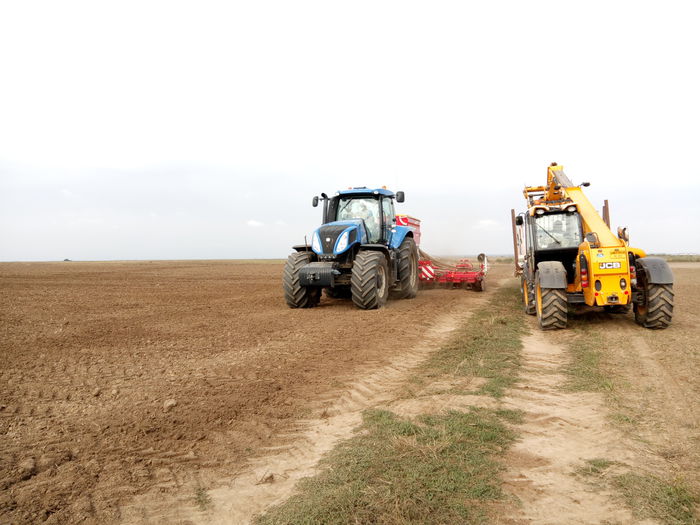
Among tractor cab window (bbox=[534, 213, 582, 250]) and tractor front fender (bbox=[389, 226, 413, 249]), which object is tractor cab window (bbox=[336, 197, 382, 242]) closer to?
tractor front fender (bbox=[389, 226, 413, 249])

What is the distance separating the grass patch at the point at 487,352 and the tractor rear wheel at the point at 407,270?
9.24 feet

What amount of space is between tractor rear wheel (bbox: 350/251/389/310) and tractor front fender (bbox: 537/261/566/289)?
Result: 3383 millimetres

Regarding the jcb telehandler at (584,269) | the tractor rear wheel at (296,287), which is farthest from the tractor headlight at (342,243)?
the jcb telehandler at (584,269)

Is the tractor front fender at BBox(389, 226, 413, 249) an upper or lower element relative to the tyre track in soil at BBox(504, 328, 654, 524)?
upper

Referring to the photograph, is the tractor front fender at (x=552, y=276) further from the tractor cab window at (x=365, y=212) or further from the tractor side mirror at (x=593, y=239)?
the tractor cab window at (x=365, y=212)

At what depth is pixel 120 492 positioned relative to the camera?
3.12 m

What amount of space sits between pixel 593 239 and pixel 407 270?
503 cm

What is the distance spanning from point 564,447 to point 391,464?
4.62 feet

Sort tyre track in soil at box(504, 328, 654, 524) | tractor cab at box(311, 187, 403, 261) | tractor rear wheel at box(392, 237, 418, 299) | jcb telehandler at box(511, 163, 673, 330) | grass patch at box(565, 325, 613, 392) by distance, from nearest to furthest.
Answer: tyre track in soil at box(504, 328, 654, 524)
grass patch at box(565, 325, 613, 392)
jcb telehandler at box(511, 163, 673, 330)
tractor cab at box(311, 187, 403, 261)
tractor rear wheel at box(392, 237, 418, 299)

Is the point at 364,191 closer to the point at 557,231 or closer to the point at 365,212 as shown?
the point at 365,212

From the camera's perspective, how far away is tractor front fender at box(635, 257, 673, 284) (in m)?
8.09

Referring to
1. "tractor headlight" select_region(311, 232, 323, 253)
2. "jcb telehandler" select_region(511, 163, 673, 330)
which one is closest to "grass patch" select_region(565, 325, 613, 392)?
"jcb telehandler" select_region(511, 163, 673, 330)

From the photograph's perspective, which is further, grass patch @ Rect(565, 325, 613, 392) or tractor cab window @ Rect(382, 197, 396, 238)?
tractor cab window @ Rect(382, 197, 396, 238)

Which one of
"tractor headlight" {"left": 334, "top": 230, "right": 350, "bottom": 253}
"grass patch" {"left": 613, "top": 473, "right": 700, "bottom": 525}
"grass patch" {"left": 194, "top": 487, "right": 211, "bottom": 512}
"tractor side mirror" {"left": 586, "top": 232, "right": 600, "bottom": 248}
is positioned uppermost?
"tractor headlight" {"left": 334, "top": 230, "right": 350, "bottom": 253}
